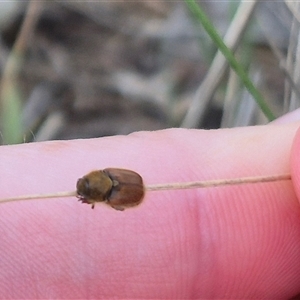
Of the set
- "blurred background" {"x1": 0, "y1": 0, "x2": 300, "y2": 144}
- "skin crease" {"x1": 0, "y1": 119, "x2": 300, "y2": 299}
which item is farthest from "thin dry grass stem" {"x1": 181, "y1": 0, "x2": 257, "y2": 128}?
"skin crease" {"x1": 0, "y1": 119, "x2": 300, "y2": 299}

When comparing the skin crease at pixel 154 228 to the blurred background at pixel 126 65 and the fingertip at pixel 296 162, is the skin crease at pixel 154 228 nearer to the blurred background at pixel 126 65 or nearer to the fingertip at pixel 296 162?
the fingertip at pixel 296 162

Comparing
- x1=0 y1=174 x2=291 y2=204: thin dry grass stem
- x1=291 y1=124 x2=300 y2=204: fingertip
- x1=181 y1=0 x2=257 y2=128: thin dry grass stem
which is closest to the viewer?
x1=0 y1=174 x2=291 y2=204: thin dry grass stem

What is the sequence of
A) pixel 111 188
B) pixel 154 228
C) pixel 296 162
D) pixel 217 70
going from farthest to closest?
pixel 217 70
pixel 154 228
pixel 296 162
pixel 111 188

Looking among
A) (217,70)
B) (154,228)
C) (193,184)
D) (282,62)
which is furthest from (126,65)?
(193,184)

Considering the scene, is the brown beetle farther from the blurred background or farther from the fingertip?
the blurred background

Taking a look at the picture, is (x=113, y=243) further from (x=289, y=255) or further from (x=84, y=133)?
(x=84, y=133)

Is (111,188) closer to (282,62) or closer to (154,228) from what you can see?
(154,228)
